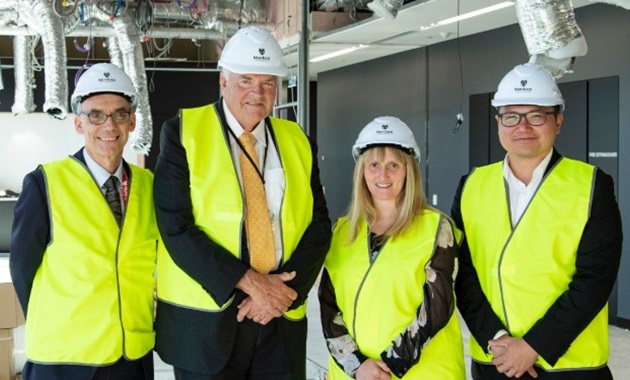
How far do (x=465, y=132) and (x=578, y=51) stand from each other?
5.56 m

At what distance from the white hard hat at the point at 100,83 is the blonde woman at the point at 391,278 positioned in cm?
72

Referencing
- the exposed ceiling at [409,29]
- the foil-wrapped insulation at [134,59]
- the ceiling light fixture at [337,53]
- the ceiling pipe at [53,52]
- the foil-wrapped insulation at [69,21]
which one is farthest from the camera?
the ceiling light fixture at [337,53]

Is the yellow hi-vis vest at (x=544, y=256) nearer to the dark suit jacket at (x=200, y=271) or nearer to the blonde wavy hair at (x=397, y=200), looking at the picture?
the blonde wavy hair at (x=397, y=200)

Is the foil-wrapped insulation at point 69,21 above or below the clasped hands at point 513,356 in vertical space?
above

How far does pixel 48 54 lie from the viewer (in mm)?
6801

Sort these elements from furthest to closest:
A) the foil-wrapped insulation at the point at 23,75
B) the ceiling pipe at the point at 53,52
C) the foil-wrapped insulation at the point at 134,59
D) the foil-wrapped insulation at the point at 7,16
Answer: the foil-wrapped insulation at the point at 23,75 → the foil-wrapped insulation at the point at 134,59 → the foil-wrapped insulation at the point at 7,16 → the ceiling pipe at the point at 53,52

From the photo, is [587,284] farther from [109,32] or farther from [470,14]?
[109,32]

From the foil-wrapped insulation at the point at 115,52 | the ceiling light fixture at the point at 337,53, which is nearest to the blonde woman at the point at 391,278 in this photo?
the foil-wrapped insulation at the point at 115,52

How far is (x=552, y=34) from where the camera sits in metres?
→ 3.35

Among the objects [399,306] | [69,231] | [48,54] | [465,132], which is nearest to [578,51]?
[399,306]

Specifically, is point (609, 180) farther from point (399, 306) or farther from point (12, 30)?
point (12, 30)

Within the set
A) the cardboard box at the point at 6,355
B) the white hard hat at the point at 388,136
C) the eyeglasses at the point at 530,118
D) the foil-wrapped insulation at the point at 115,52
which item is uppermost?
the foil-wrapped insulation at the point at 115,52

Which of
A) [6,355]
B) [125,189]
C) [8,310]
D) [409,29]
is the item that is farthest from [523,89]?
[409,29]

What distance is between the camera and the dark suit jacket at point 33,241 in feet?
7.58
